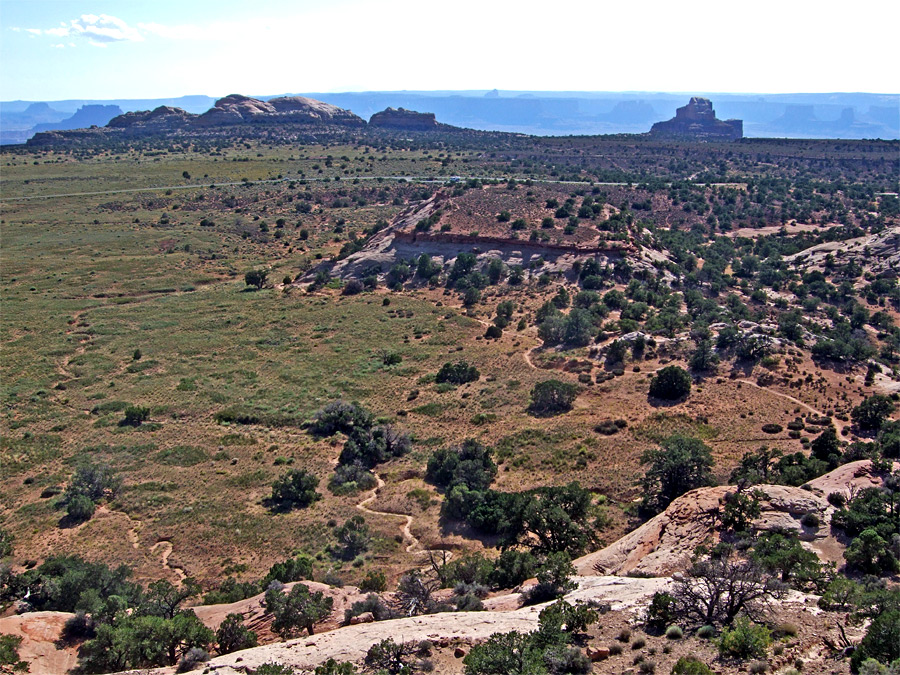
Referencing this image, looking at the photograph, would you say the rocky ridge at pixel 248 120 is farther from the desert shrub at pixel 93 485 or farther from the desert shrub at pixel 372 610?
the desert shrub at pixel 372 610

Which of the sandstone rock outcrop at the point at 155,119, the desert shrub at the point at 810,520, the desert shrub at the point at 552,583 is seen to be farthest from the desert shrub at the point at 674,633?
the sandstone rock outcrop at the point at 155,119

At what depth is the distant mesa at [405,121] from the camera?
18512 cm

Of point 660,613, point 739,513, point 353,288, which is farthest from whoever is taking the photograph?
point 353,288

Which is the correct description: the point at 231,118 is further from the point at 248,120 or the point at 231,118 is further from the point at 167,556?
the point at 167,556

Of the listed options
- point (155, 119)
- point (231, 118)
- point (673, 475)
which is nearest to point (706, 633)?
point (673, 475)

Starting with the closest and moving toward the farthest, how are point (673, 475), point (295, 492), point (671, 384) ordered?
1. point (673, 475)
2. point (295, 492)
3. point (671, 384)

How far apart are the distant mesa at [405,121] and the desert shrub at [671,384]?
Answer: 16398 cm

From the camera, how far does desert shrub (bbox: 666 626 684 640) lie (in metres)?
14.1

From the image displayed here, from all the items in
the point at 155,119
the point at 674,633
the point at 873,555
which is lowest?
the point at 674,633

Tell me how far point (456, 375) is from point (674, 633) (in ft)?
85.8

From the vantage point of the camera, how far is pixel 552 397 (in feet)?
113

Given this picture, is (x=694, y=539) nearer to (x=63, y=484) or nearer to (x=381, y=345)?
(x=63, y=484)

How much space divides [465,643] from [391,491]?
13.2m

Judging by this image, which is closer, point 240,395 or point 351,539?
point 351,539
